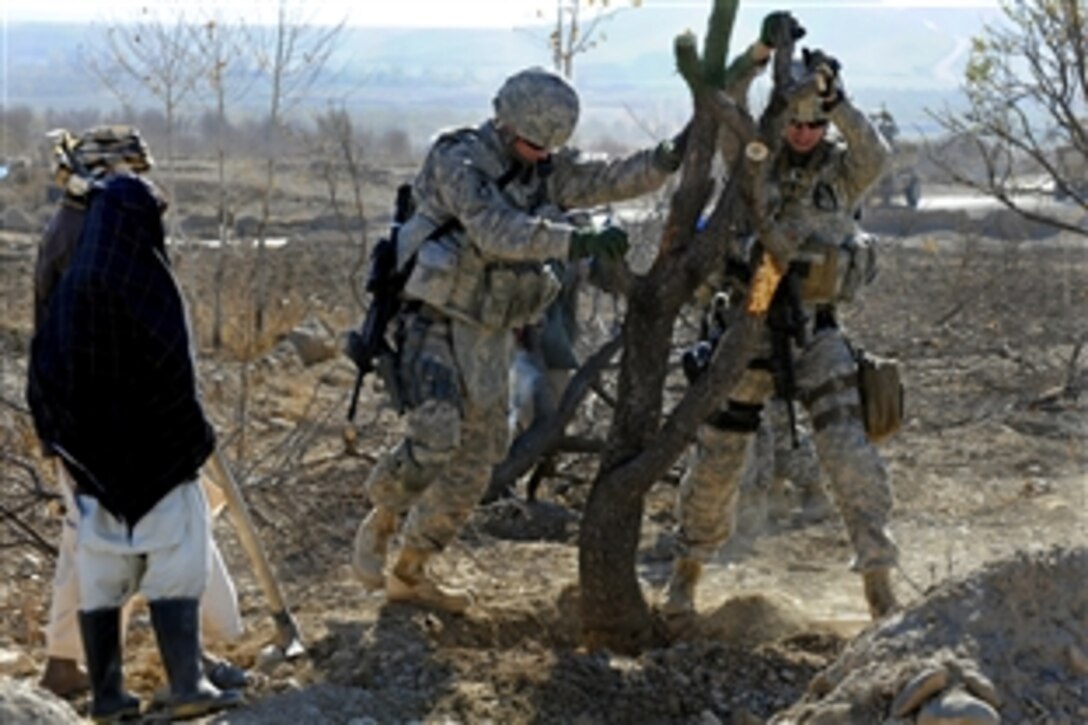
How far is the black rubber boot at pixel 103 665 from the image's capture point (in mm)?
4535

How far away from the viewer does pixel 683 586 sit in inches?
235

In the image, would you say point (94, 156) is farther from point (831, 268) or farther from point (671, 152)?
point (831, 268)

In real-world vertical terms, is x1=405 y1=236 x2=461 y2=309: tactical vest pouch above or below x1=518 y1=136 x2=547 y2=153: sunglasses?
below

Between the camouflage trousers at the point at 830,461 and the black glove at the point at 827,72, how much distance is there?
29.3 inches

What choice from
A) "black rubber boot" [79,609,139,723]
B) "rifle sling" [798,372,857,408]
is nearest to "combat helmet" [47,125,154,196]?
"black rubber boot" [79,609,139,723]

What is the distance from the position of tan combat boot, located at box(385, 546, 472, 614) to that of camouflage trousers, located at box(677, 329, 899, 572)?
0.82 metres

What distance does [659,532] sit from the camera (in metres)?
7.65

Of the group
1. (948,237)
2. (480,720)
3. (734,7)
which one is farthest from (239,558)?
(948,237)

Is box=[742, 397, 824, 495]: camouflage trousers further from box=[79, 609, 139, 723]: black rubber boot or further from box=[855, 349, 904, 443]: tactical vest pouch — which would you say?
box=[79, 609, 139, 723]: black rubber boot

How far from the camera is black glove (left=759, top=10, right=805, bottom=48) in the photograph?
16.9 ft

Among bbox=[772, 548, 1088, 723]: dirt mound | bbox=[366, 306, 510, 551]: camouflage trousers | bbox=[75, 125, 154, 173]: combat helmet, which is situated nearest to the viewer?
bbox=[772, 548, 1088, 723]: dirt mound

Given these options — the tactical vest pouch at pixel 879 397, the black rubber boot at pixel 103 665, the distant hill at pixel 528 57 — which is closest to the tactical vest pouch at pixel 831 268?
the tactical vest pouch at pixel 879 397

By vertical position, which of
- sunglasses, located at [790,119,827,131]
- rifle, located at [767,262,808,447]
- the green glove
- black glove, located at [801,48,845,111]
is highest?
black glove, located at [801,48,845,111]

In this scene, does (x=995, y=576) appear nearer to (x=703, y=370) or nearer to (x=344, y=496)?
(x=703, y=370)
